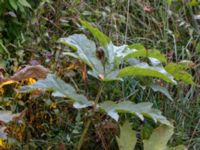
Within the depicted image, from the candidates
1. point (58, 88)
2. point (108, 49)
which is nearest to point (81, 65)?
point (108, 49)

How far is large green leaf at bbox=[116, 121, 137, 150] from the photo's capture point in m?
1.77

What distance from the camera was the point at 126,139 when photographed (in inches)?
70.1

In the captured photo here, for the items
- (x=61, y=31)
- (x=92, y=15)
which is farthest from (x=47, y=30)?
(x=92, y=15)

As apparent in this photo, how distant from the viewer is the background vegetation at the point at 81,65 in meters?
1.96

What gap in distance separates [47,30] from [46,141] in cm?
88

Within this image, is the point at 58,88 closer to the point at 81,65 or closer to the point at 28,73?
the point at 28,73

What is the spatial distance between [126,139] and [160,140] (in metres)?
0.13

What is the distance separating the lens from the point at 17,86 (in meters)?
2.00

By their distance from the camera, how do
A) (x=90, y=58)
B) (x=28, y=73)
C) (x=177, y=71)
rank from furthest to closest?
(x=177, y=71) < (x=90, y=58) < (x=28, y=73)

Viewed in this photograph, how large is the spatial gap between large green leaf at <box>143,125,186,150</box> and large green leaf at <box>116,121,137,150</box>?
0.05 meters

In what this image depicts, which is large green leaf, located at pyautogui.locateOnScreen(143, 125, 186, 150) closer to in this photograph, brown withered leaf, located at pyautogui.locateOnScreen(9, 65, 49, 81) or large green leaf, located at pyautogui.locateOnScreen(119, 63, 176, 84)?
large green leaf, located at pyautogui.locateOnScreen(119, 63, 176, 84)

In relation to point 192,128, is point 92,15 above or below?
above

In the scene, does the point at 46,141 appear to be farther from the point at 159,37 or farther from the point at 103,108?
the point at 159,37

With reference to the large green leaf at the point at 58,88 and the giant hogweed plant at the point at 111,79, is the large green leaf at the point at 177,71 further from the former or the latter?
the large green leaf at the point at 58,88
